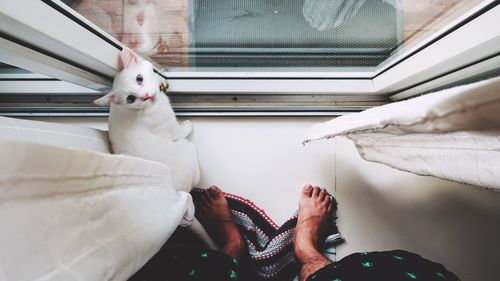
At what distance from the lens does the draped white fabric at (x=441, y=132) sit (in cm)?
27

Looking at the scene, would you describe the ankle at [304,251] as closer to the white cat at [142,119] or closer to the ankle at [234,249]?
the ankle at [234,249]

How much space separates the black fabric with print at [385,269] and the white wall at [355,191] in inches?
12.7

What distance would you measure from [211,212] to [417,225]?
0.68 metres

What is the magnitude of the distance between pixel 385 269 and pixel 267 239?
1.49ft

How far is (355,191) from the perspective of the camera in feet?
3.23

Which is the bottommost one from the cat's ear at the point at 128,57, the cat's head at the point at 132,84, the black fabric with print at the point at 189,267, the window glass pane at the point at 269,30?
the black fabric with print at the point at 189,267

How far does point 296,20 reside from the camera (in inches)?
32.9

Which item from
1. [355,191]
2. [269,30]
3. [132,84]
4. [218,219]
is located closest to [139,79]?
[132,84]

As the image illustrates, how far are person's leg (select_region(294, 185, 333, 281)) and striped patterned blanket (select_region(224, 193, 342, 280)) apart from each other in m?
0.04

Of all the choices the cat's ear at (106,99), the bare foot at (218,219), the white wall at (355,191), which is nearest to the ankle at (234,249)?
the bare foot at (218,219)

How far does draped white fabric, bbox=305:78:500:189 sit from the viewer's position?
27cm

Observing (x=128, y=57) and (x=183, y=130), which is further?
(x=183, y=130)

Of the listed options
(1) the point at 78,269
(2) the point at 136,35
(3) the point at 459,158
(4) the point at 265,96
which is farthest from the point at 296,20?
(1) the point at 78,269

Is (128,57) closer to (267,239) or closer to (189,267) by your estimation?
(189,267)
